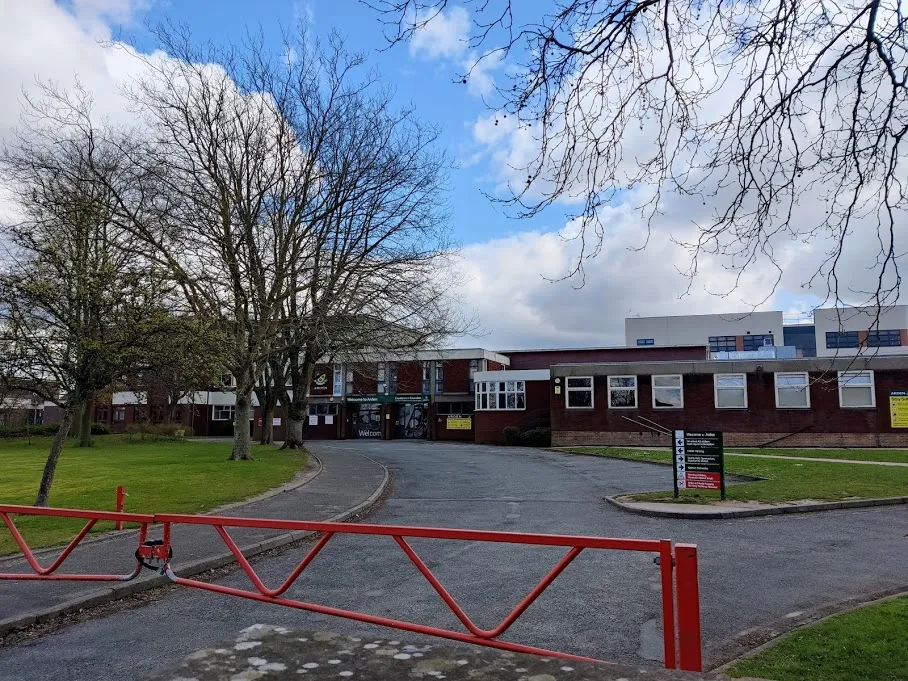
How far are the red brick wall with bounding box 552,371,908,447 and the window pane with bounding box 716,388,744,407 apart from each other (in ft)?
1.00

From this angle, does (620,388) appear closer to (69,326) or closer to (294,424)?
(294,424)

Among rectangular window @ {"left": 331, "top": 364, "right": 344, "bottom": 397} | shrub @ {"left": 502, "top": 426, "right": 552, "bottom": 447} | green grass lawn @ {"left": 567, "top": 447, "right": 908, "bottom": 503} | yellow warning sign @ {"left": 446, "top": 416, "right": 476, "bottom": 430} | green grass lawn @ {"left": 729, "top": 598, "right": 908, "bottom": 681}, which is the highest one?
rectangular window @ {"left": 331, "top": 364, "right": 344, "bottom": 397}

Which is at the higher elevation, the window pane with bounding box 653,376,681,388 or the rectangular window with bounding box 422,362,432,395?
the rectangular window with bounding box 422,362,432,395

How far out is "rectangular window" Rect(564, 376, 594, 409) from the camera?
3722 cm

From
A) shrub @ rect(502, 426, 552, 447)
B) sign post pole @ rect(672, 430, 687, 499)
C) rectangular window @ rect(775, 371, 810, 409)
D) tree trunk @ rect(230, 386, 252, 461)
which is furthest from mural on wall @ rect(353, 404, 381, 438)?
sign post pole @ rect(672, 430, 687, 499)

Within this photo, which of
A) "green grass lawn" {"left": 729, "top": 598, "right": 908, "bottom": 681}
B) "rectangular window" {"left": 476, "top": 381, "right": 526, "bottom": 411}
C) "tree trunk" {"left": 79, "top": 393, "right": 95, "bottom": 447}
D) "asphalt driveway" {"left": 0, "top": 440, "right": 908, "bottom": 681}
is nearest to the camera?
"green grass lawn" {"left": 729, "top": 598, "right": 908, "bottom": 681}

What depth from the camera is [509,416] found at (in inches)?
1799

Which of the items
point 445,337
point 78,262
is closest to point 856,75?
point 78,262

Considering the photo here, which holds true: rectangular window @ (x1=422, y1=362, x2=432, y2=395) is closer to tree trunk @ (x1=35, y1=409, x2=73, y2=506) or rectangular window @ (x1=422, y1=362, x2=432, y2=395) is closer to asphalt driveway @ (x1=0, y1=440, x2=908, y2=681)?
asphalt driveway @ (x1=0, y1=440, x2=908, y2=681)

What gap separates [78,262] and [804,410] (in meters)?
31.9

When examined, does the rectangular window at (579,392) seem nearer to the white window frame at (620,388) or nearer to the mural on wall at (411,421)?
the white window frame at (620,388)

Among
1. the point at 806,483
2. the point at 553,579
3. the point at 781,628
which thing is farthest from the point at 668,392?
the point at 553,579

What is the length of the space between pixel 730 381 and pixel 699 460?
72.8 feet

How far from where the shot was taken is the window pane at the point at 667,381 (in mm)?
35375
